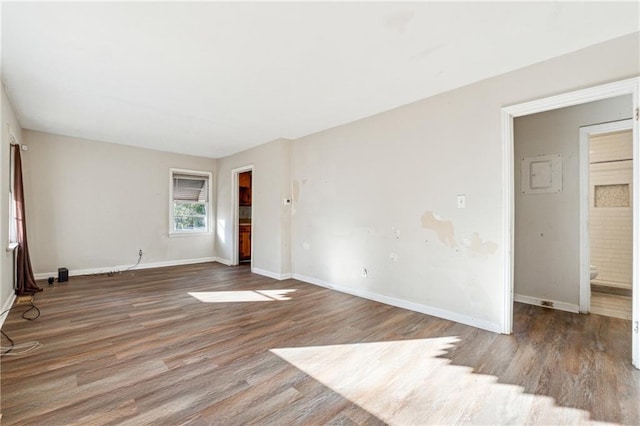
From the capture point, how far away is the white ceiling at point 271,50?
198cm

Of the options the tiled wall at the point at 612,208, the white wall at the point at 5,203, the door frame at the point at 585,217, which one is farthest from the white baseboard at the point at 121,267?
the tiled wall at the point at 612,208

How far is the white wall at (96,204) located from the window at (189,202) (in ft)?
0.54

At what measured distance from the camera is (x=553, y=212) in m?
3.56

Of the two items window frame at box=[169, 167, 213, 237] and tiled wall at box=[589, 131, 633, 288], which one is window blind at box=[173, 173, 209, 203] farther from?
tiled wall at box=[589, 131, 633, 288]

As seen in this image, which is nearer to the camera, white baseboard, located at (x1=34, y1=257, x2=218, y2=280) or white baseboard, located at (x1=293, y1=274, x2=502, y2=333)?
white baseboard, located at (x1=293, y1=274, x2=502, y2=333)

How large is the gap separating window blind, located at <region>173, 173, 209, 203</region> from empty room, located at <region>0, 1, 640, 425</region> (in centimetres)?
129

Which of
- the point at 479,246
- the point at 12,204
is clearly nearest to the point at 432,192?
the point at 479,246

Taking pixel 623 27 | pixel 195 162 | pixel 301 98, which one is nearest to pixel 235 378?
pixel 301 98

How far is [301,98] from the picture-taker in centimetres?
345

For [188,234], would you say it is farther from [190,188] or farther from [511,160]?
[511,160]

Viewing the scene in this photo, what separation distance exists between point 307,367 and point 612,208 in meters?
5.23

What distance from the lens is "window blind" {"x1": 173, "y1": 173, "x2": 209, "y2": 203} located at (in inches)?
259

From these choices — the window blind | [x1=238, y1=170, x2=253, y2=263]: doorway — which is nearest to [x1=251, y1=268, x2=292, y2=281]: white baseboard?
[x1=238, y1=170, x2=253, y2=263]: doorway

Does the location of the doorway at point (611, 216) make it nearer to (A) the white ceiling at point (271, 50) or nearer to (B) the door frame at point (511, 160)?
(B) the door frame at point (511, 160)
